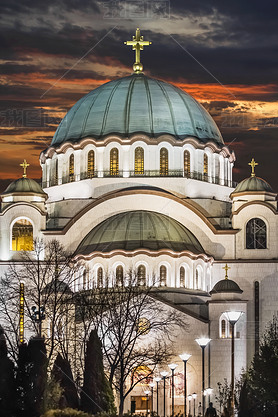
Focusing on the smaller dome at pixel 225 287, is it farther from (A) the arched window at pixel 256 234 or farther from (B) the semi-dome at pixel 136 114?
(B) the semi-dome at pixel 136 114

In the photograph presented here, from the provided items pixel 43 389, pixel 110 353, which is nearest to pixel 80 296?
pixel 110 353

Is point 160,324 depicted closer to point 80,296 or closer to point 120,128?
point 80,296

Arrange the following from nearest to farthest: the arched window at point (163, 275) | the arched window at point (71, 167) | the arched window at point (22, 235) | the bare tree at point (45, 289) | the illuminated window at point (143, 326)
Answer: the bare tree at point (45, 289)
the illuminated window at point (143, 326)
the arched window at point (163, 275)
the arched window at point (22, 235)
the arched window at point (71, 167)

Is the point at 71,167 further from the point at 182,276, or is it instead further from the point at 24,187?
the point at 182,276

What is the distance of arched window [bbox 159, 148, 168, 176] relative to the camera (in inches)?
2625

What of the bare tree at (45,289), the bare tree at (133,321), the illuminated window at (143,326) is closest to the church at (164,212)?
the bare tree at (133,321)

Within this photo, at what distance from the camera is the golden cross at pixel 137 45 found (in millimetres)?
71812

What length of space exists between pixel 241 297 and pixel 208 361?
493 cm

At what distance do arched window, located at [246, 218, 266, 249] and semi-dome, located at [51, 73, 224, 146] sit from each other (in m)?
6.18

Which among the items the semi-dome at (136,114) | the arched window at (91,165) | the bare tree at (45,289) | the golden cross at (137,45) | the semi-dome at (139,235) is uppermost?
the golden cross at (137,45)

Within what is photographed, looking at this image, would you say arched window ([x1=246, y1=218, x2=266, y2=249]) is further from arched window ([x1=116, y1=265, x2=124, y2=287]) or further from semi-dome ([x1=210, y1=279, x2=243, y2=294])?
arched window ([x1=116, y1=265, x2=124, y2=287])

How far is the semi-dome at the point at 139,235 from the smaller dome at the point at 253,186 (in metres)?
3.93

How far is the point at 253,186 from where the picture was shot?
6569 cm

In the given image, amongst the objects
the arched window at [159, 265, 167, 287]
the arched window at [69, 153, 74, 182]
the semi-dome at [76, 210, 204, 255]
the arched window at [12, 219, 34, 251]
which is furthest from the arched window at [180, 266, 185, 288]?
the arched window at [69, 153, 74, 182]
